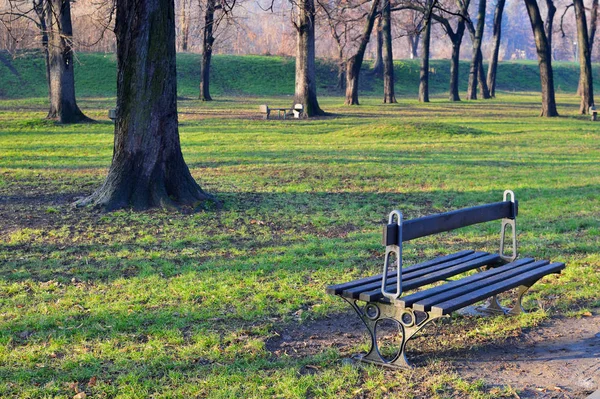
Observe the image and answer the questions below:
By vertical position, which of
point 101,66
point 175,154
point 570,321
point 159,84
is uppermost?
point 101,66

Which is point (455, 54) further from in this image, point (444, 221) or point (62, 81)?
point (444, 221)

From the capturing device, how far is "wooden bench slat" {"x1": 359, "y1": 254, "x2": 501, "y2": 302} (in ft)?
14.6

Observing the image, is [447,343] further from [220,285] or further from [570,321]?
[220,285]

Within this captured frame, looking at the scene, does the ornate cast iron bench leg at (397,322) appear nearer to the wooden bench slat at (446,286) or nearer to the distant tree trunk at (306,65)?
the wooden bench slat at (446,286)

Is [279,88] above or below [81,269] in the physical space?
above

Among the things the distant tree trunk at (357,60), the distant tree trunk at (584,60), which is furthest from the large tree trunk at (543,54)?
the distant tree trunk at (357,60)

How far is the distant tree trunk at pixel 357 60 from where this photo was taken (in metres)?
29.6

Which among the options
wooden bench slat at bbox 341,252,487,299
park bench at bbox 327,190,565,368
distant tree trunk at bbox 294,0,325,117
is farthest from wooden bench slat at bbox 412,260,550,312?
distant tree trunk at bbox 294,0,325,117

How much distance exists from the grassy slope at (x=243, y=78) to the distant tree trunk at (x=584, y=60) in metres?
21.5

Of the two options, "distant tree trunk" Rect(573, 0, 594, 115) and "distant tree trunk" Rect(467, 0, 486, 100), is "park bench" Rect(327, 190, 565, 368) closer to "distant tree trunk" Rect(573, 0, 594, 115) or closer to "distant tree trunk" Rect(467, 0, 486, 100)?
"distant tree trunk" Rect(573, 0, 594, 115)

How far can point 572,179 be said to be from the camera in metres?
12.6

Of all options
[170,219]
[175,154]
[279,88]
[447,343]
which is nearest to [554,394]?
[447,343]

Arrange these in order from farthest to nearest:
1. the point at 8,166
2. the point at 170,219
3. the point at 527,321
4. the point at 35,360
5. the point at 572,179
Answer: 1. the point at 8,166
2. the point at 572,179
3. the point at 170,219
4. the point at 527,321
5. the point at 35,360

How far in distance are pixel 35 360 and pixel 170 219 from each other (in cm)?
462
